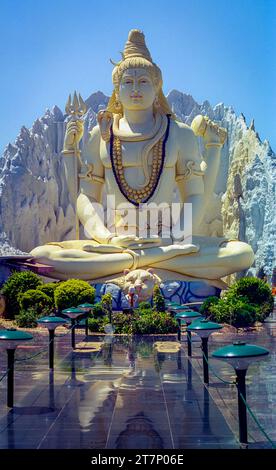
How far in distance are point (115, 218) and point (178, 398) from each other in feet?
34.6

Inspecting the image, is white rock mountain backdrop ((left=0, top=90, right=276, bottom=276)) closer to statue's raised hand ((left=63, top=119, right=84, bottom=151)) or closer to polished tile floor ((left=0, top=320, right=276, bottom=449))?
statue's raised hand ((left=63, top=119, right=84, bottom=151))

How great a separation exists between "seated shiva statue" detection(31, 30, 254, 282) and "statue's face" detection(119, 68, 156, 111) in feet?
0.08

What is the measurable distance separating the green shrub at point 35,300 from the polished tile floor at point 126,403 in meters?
3.97

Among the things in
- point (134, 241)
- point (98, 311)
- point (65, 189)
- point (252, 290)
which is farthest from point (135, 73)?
point (65, 189)

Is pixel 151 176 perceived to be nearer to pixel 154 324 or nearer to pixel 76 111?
pixel 76 111

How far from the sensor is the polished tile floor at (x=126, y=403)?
14.1 feet

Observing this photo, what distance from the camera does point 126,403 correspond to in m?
5.39

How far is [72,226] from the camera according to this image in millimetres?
37438

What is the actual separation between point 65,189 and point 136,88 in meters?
22.8

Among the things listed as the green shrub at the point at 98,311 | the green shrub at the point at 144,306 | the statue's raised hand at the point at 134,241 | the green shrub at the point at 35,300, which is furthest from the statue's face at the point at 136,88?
the green shrub at the point at 98,311

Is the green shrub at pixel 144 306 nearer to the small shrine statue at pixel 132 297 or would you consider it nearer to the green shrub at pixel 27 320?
the small shrine statue at pixel 132 297

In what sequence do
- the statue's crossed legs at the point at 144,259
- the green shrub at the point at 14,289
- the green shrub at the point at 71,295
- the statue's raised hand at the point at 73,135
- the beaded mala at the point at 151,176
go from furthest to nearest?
the statue's raised hand at the point at 73,135, the beaded mala at the point at 151,176, the statue's crossed legs at the point at 144,259, the green shrub at the point at 14,289, the green shrub at the point at 71,295

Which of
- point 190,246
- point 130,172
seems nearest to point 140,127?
point 130,172
